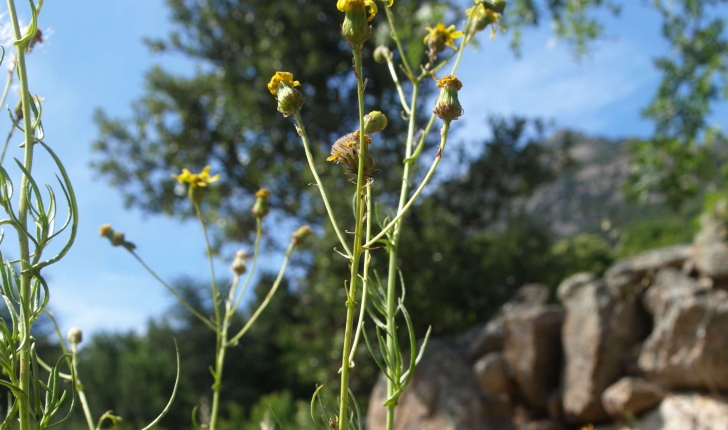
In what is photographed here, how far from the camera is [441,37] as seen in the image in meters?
1.10

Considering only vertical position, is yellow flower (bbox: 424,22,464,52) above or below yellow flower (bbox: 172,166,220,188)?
above

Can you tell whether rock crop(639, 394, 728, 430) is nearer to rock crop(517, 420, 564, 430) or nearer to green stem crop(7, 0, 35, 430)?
rock crop(517, 420, 564, 430)

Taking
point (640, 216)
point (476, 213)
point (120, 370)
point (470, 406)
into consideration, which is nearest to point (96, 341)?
point (120, 370)

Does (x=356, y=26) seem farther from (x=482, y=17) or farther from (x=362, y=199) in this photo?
(x=482, y=17)

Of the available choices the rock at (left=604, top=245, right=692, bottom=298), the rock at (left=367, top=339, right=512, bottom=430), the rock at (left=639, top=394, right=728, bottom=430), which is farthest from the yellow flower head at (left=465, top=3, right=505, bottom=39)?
the rock at (left=604, top=245, right=692, bottom=298)

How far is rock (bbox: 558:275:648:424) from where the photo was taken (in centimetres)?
421

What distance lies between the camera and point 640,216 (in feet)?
82.6

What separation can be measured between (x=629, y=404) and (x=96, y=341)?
693cm

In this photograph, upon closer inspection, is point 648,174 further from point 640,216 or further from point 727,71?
point 640,216

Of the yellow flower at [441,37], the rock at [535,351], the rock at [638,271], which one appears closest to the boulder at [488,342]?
the rock at [535,351]

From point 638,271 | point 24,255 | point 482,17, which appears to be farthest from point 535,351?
point 24,255

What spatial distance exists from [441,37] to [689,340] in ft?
11.3

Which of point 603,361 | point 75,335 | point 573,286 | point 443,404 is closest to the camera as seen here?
point 75,335

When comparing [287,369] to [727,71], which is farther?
[287,369]
